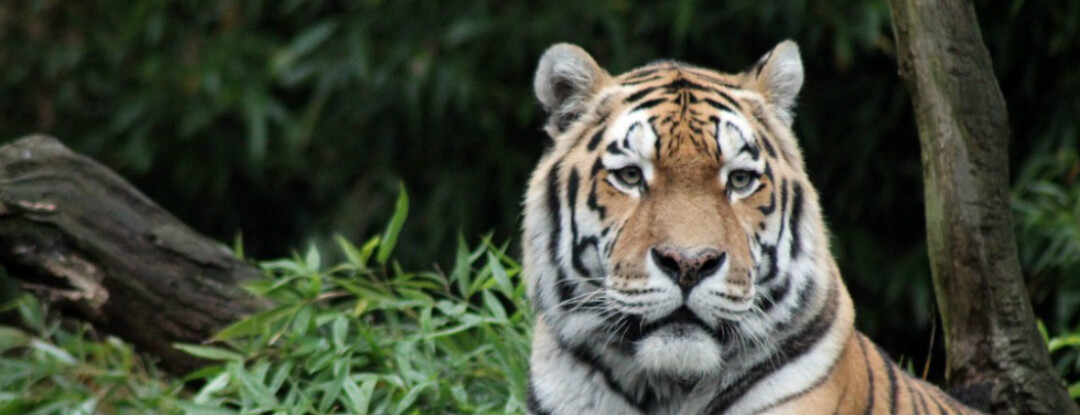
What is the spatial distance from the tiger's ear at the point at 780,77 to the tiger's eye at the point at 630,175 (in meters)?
0.42

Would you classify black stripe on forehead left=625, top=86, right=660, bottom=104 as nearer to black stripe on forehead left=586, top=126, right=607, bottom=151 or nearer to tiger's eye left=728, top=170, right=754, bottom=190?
black stripe on forehead left=586, top=126, right=607, bottom=151

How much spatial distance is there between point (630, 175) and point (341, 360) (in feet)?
3.94

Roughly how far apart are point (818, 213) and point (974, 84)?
0.73 metres

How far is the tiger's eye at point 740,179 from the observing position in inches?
102

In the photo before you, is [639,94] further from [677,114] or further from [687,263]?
[687,263]

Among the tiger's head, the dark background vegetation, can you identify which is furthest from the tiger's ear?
the dark background vegetation

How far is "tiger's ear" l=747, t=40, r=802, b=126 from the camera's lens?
284cm

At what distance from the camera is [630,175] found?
2.61 metres

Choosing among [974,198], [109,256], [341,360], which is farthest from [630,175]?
[109,256]

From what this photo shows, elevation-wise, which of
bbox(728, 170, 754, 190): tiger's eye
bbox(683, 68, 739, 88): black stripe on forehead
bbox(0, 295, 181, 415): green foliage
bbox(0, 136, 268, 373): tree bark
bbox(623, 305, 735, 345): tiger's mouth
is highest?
bbox(683, 68, 739, 88): black stripe on forehead

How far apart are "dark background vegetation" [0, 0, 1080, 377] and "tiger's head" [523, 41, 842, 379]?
263 centimetres

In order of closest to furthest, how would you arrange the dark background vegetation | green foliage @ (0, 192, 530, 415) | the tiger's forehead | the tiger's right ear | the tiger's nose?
1. the tiger's nose
2. the tiger's forehead
3. the tiger's right ear
4. green foliage @ (0, 192, 530, 415)
5. the dark background vegetation

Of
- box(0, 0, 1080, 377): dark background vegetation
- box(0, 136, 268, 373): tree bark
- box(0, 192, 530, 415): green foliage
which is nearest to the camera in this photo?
box(0, 192, 530, 415): green foliage

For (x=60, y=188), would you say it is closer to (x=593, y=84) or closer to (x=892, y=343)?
(x=593, y=84)
